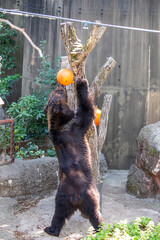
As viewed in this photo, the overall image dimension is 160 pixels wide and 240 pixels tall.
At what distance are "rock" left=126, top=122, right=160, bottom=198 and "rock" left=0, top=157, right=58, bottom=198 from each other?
1577mm

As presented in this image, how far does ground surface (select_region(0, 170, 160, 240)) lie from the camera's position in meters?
5.01

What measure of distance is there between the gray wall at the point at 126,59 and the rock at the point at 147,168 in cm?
149

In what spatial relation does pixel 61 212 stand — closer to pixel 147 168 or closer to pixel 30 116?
pixel 147 168

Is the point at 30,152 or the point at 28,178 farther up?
the point at 30,152

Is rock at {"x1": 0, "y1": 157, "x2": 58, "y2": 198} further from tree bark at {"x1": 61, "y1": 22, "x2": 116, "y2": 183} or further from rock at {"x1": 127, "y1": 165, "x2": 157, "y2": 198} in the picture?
rock at {"x1": 127, "y1": 165, "x2": 157, "y2": 198}

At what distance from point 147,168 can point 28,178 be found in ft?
7.37

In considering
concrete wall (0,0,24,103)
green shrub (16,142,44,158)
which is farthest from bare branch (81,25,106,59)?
concrete wall (0,0,24,103)

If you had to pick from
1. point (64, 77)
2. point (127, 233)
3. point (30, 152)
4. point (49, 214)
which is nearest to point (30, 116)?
point (30, 152)

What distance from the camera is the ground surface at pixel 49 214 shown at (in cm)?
501

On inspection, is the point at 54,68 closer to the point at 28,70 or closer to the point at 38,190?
the point at 28,70

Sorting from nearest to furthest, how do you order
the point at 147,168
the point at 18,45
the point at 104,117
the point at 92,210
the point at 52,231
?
the point at 92,210 → the point at 52,231 → the point at 104,117 → the point at 147,168 → the point at 18,45

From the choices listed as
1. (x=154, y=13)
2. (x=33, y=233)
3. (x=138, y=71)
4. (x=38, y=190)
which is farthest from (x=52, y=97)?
(x=154, y=13)

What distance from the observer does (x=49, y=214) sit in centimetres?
570

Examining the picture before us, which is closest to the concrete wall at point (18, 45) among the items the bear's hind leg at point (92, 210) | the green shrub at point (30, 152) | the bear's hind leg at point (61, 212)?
the green shrub at point (30, 152)
